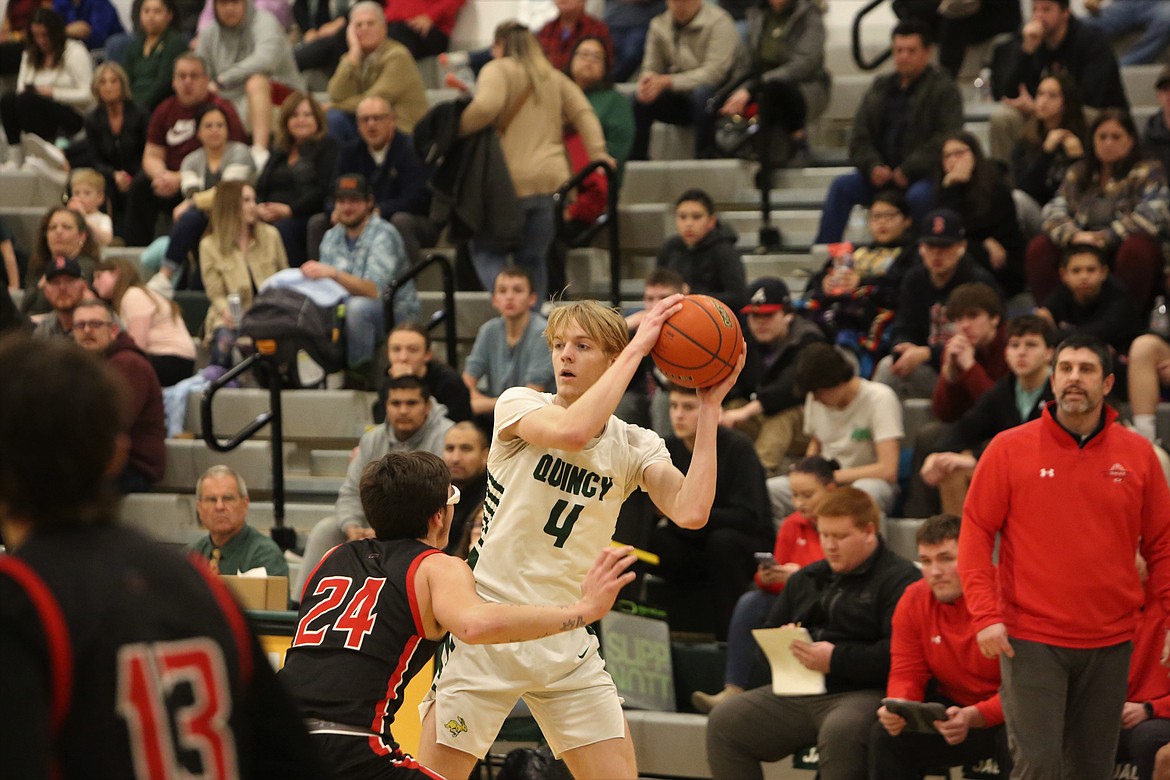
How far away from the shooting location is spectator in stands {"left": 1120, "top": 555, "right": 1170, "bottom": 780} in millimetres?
6074

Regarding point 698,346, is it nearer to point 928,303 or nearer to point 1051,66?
point 928,303

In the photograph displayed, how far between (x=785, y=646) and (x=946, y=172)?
3.69m

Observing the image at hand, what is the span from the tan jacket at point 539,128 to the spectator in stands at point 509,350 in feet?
4.66

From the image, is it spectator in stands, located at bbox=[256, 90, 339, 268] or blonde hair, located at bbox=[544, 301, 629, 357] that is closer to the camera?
blonde hair, located at bbox=[544, 301, 629, 357]

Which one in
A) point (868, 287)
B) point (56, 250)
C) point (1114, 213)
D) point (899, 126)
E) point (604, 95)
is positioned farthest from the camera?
A: point (604, 95)

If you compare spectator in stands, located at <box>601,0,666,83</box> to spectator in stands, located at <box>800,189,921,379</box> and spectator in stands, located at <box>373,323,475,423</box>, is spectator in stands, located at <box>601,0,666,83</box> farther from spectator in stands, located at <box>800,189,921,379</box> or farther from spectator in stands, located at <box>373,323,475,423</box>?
spectator in stands, located at <box>373,323,475,423</box>

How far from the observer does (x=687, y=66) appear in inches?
445

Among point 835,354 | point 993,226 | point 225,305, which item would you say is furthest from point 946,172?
point 225,305

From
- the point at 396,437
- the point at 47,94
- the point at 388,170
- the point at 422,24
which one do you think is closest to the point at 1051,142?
the point at 388,170

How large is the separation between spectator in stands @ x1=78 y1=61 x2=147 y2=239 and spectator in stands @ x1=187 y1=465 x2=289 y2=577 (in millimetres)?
5023

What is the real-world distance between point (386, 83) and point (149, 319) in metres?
2.65

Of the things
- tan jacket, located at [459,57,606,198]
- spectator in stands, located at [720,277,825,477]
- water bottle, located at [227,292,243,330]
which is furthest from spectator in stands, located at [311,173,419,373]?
spectator in stands, located at [720,277,825,477]

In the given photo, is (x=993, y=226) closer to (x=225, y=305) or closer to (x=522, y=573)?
(x=225, y=305)

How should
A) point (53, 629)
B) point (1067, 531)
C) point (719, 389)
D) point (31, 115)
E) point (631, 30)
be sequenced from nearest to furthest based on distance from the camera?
1. point (53, 629)
2. point (719, 389)
3. point (1067, 531)
4. point (631, 30)
5. point (31, 115)
